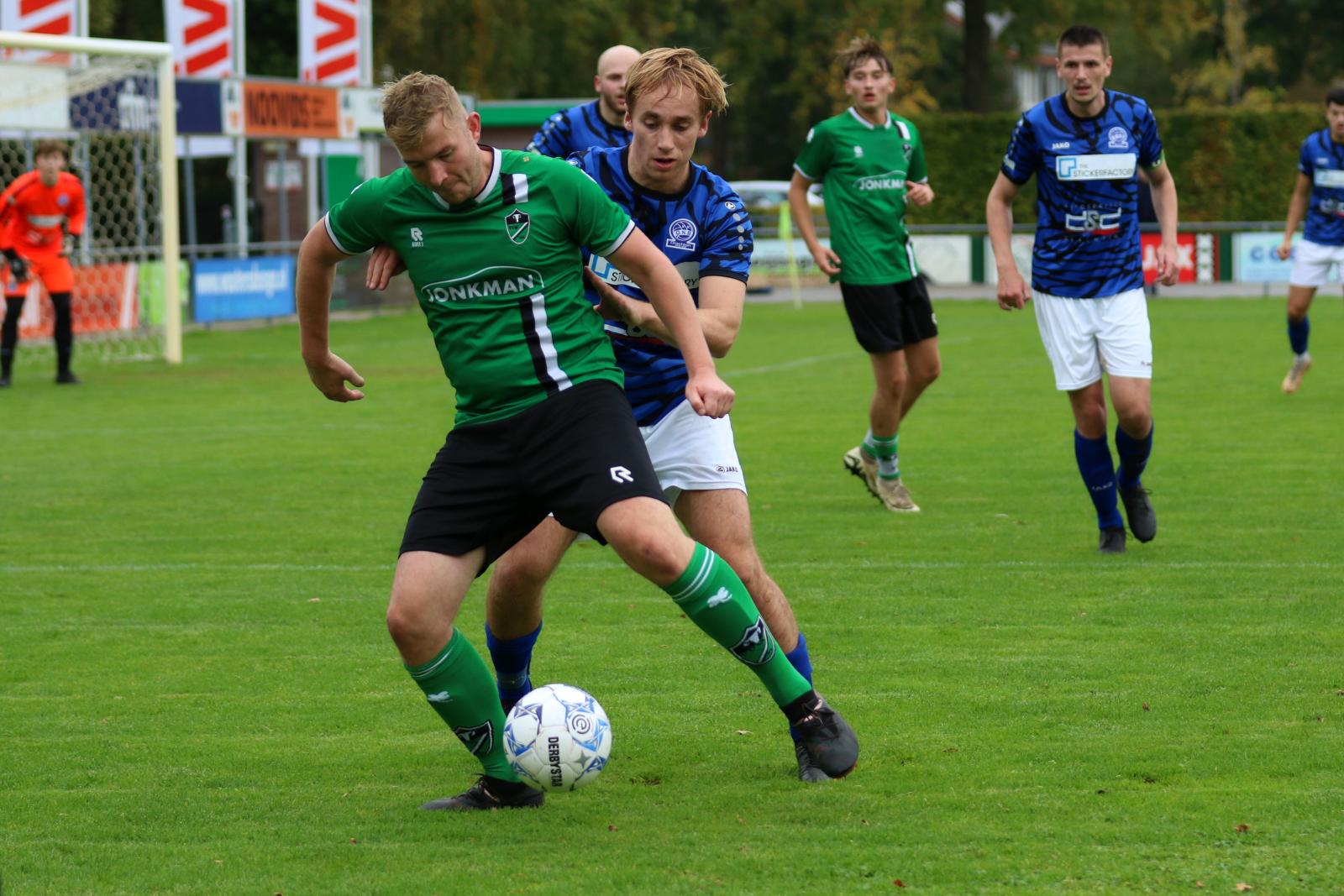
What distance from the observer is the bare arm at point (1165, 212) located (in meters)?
8.17

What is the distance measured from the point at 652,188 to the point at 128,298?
1832cm

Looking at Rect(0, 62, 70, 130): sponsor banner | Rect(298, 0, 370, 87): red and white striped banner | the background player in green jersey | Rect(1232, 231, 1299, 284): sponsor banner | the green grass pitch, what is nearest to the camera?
the green grass pitch

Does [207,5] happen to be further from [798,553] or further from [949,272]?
[798,553]

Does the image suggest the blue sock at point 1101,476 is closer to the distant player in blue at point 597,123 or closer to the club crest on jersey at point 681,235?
the distant player in blue at point 597,123

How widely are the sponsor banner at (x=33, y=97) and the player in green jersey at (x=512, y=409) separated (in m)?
17.0

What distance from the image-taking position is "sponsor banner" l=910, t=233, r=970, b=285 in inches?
1289

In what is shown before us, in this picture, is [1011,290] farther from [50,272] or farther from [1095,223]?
[50,272]

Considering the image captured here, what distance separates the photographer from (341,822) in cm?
467

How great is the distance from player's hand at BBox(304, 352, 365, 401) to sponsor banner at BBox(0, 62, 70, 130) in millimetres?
16643

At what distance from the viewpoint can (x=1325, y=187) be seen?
14.9 meters

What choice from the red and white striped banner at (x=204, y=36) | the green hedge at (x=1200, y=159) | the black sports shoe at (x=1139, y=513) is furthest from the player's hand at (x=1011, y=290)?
the green hedge at (x=1200, y=159)

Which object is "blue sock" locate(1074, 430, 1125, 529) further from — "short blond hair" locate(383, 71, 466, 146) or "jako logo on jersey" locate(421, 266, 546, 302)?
"short blond hair" locate(383, 71, 466, 146)

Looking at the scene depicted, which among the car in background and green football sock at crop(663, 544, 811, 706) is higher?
green football sock at crop(663, 544, 811, 706)

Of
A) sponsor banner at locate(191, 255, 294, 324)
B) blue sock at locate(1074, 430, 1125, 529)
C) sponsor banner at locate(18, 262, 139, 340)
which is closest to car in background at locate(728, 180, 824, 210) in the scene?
sponsor banner at locate(191, 255, 294, 324)
